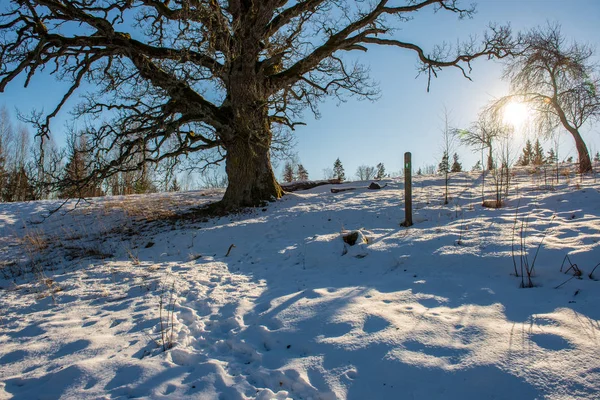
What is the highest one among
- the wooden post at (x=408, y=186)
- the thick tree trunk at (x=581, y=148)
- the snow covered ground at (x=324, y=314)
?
the thick tree trunk at (x=581, y=148)

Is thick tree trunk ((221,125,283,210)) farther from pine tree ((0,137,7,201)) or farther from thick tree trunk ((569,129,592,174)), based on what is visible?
pine tree ((0,137,7,201))

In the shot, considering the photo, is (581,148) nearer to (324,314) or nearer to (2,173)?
(324,314)

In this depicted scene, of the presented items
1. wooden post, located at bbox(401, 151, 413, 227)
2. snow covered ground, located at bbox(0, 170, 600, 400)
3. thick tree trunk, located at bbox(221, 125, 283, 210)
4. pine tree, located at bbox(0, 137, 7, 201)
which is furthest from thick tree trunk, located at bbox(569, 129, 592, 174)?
pine tree, located at bbox(0, 137, 7, 201)

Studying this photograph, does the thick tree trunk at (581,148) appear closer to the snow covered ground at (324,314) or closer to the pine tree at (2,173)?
the snow covered ground at (324,314)

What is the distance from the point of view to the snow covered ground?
6.64 feet

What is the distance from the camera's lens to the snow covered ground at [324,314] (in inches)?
79.7

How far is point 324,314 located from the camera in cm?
295

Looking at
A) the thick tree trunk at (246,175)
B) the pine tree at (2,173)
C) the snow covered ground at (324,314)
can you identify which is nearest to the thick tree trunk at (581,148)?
the snow covered ground at (324,314)

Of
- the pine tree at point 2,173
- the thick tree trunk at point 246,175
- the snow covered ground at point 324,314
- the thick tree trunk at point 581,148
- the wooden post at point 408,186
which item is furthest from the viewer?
the pine tree at point 2,173

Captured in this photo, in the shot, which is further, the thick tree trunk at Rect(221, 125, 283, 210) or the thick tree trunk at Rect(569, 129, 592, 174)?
the thick tree trunk at Rect(569, 129, 592, 174)

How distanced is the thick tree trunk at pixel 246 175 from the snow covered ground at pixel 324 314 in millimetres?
2996

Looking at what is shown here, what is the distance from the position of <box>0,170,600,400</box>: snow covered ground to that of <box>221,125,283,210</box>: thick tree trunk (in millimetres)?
2996

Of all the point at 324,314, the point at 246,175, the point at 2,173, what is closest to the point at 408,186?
the point at 324,314

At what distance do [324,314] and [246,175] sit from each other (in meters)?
7.01
